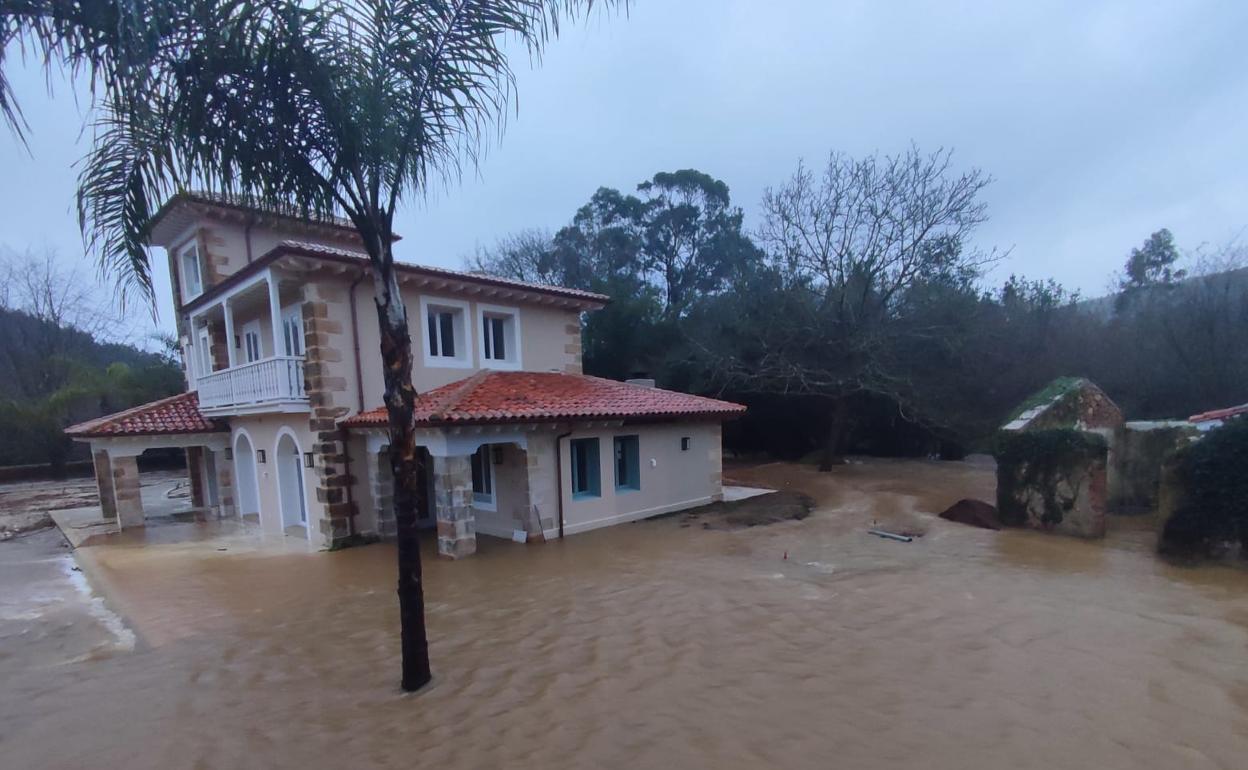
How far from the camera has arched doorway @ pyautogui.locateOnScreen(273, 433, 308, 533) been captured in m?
12.8

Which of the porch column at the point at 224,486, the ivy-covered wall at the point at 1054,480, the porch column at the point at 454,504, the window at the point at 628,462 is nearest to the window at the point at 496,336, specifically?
the window at the point at 628,462

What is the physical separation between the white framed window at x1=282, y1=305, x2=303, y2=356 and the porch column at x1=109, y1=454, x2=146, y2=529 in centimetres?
571

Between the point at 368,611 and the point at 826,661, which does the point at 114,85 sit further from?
the point at 826,661

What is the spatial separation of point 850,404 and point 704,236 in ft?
55.1

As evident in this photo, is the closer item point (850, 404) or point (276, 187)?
A: point (276, 187)

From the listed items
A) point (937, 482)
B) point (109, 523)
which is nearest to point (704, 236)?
point (937, 482)

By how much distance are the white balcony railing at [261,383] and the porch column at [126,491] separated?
3012mm

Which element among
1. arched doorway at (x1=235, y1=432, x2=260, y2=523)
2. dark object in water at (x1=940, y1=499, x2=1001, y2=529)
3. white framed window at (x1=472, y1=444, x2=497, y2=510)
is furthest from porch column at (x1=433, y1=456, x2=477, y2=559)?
dark object in water at (x1=940, y1=499, x2=1001, y2=529)

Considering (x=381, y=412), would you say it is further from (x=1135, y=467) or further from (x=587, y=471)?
(x=1135, y=467)

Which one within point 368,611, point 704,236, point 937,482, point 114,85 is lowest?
point 937,482

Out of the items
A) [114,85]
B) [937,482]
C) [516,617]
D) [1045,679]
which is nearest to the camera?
[114,85]

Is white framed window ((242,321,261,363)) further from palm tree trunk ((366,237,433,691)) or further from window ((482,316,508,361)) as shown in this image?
palm tree trunk ((366,237,433,691))

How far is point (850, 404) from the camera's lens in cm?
2095

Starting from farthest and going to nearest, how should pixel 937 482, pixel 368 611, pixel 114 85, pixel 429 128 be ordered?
1. pixel 937 482
2. pixel 368 611
3. pixel 429 128
4. pixel 114 85
